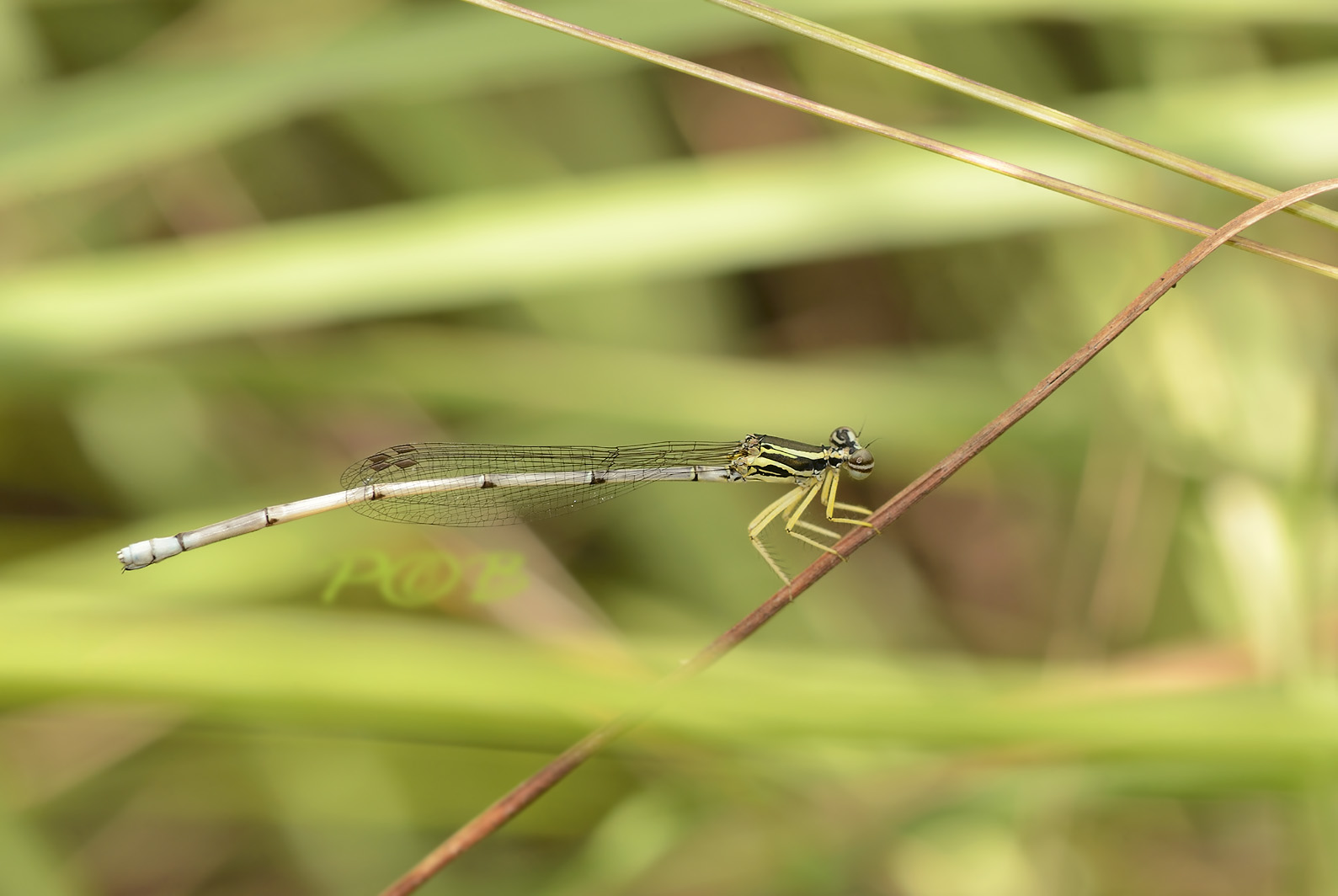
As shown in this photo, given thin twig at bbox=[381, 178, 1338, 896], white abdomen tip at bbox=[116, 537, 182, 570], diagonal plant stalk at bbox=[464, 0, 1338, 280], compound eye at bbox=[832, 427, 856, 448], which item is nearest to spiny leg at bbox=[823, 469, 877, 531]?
compound eye at bbox=[832, 427, 856, 448]

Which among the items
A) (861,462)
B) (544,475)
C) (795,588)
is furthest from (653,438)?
(795,588)

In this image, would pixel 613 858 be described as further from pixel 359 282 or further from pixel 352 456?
pixel 352 456

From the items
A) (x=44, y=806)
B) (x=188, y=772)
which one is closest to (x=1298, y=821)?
(x=188, y=772)

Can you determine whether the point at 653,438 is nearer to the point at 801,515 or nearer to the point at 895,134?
the point at 801,515

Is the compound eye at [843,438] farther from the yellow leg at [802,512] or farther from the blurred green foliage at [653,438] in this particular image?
the blurred green foliage at [653,438]

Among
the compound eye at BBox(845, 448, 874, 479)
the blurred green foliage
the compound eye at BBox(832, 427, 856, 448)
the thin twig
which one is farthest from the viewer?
the compound eye at BBox(832, 427, 856, 448)

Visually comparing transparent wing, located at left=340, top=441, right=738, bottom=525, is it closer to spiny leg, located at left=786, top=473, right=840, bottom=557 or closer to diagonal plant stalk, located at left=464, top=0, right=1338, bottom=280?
spiny leg, located at left=786, top=473, right=840, bottom=557

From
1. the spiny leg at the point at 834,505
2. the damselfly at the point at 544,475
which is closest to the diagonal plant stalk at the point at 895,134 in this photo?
the spiny leg at the point at 834,505
